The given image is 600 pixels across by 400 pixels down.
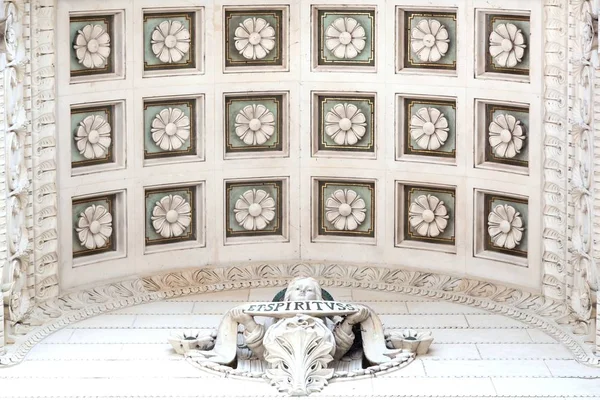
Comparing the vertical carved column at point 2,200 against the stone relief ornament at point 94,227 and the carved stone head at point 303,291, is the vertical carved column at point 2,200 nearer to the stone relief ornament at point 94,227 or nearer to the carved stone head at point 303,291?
the stone relief ornament at point 94,227

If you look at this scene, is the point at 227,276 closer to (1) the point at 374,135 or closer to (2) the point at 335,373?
(1) the point at 374,135

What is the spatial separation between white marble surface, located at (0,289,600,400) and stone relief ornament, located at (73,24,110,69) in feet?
6.70

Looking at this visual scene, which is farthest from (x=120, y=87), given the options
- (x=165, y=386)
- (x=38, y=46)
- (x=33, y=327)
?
(x=165, y=386)

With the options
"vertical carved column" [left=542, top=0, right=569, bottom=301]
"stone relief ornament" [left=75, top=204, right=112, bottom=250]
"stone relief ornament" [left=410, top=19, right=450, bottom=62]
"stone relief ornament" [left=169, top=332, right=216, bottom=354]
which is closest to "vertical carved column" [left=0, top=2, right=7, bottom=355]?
"stone relief ornament" [left=169, top=332, right=216, bottom=354]

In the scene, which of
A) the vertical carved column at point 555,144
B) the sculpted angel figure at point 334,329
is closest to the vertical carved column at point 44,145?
the sculpted angel figure at point 334,329

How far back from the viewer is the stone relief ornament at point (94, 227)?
16.4 m

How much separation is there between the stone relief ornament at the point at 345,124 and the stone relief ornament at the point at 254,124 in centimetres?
50

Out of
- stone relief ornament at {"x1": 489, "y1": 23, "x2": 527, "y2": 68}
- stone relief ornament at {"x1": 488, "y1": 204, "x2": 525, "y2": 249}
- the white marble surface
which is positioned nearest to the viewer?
the white marble surface

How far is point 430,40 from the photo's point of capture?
54.6 feet

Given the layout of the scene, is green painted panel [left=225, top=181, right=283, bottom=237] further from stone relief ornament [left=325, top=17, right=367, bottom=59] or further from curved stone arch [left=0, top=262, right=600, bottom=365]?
stone relief ornament [left=325, top=17, right=367, bottom=59]

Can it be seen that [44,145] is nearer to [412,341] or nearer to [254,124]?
[254,124]

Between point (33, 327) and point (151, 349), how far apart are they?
109 cm

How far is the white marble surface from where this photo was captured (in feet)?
46.1

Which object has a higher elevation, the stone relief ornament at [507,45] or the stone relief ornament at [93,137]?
the stone relief ornament at [507,45]
